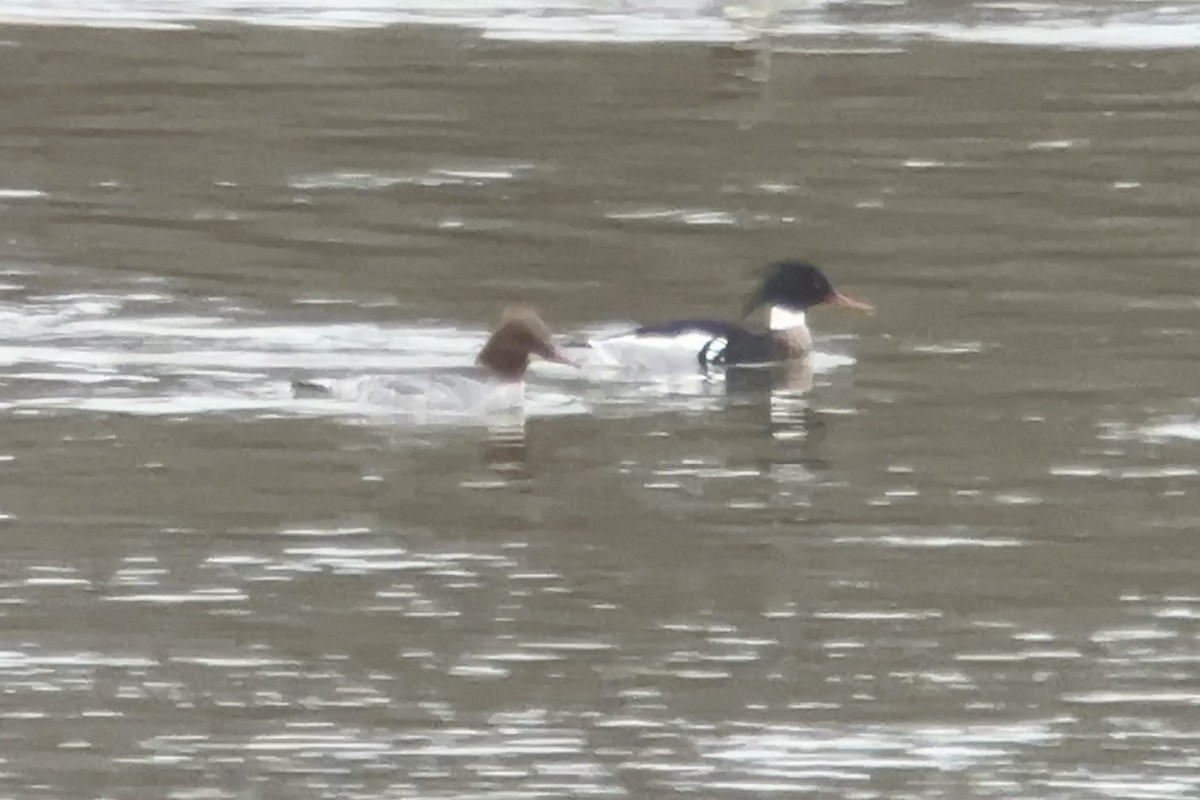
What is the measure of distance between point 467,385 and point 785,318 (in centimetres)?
278

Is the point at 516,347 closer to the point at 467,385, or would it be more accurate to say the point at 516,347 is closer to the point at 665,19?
the point at 467,385

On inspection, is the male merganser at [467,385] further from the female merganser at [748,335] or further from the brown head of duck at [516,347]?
the female merganser at [748,335]

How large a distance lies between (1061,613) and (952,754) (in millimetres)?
1922

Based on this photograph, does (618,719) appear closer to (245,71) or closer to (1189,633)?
(1189,633)

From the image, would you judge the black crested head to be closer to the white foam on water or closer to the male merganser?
the male merganser

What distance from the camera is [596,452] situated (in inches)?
615

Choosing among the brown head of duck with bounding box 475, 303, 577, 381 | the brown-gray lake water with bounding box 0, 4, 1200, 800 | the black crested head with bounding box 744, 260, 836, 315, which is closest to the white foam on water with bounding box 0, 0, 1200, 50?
the brown-gray lake water with bounding box 0, 4, 1200, 800

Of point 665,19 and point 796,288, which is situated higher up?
point 665,19

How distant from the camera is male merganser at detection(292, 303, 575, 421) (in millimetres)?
16359

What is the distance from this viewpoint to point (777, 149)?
25453 mm

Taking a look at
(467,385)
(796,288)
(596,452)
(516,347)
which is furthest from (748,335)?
(596,452)

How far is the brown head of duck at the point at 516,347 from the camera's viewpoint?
54.6 feet

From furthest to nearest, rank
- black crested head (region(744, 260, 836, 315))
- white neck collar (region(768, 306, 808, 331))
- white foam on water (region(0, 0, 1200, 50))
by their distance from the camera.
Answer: white foam on water (region(0, 0, 1200, 50)) → black crested head (region(744, 260, 836, 315)) → white neck collar (region(768, 306, 808, 331))

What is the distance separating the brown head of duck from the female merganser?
812 mm
